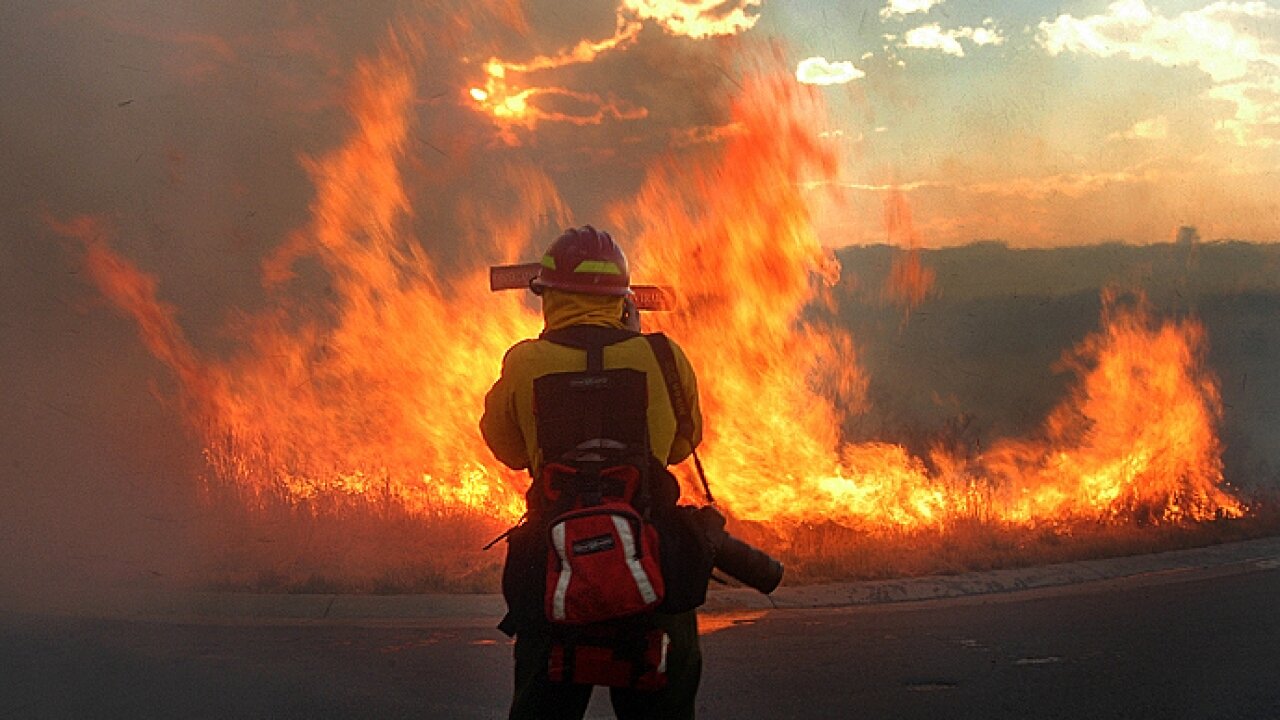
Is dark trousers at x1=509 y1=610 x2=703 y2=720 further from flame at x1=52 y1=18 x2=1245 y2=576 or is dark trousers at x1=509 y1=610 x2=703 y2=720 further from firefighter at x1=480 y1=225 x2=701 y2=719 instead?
flame at x1=52 y1=18 x2=1245 y2=576

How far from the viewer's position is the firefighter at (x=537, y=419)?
11.7 feet

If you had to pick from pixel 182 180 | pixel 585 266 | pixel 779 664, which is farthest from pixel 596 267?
pixel 182 180

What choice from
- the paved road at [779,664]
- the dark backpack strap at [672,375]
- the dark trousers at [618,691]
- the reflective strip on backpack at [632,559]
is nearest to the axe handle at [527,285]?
the dark backpack strap at [672,375]

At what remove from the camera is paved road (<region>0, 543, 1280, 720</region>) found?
622cm

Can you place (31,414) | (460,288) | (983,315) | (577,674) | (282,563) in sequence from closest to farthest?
1. (577,674)
2. (282,563)
3. (460,288)
4. (31,414)
5. (983,315)

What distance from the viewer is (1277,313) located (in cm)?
2359

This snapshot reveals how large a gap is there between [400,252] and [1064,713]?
8.14 meters

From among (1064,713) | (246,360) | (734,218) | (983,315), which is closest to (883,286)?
(734,218)

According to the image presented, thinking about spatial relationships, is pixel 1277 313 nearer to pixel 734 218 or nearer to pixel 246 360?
pixel 734 218

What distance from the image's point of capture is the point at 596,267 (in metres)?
3.72

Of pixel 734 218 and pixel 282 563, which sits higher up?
pixel 734 218

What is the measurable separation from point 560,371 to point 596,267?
33cm

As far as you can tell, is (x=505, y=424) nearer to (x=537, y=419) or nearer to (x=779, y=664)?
(x=537, y=419)

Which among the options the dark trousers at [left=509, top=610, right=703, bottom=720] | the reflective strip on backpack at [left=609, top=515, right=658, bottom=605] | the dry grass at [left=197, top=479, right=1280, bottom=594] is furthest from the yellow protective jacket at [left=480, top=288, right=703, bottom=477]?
the dry grass at [left=197, top=479, right=1280, bottom=594]
